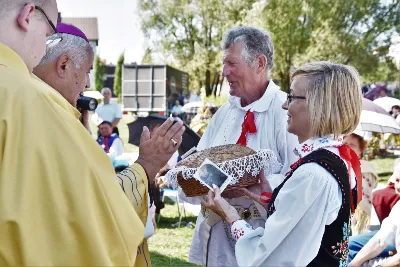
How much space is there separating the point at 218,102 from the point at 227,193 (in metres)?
12.2

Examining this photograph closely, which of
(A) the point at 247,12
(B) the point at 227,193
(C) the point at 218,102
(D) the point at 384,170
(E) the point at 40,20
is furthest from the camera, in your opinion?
(A) the point at 247,12

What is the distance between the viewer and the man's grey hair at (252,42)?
3.40m

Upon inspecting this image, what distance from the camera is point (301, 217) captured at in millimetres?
2273

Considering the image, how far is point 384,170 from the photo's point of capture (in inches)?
544

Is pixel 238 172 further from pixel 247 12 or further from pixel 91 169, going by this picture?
pixel 247 12

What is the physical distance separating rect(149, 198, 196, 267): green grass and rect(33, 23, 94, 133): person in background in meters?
4.11

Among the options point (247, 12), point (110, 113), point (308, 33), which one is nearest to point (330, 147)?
point (110, 113)

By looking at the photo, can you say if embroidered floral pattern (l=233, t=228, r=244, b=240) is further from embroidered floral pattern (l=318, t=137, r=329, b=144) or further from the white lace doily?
embroidered floral pattern (l=318, t=137, r=329, b=144)

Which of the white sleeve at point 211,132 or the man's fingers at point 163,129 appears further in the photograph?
the white sleeve at point 211,132

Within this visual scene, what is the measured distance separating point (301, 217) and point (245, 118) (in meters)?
1.18

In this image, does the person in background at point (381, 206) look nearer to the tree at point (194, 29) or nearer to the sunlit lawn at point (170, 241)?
the sunlit lawn at point (170, 241)

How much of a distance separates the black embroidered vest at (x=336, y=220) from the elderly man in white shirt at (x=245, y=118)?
81cm

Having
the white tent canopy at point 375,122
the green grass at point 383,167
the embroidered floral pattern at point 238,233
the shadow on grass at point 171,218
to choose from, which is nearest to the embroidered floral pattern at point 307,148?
the embroidered floral pattern at point 238,233

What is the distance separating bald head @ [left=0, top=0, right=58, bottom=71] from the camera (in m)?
1.48
